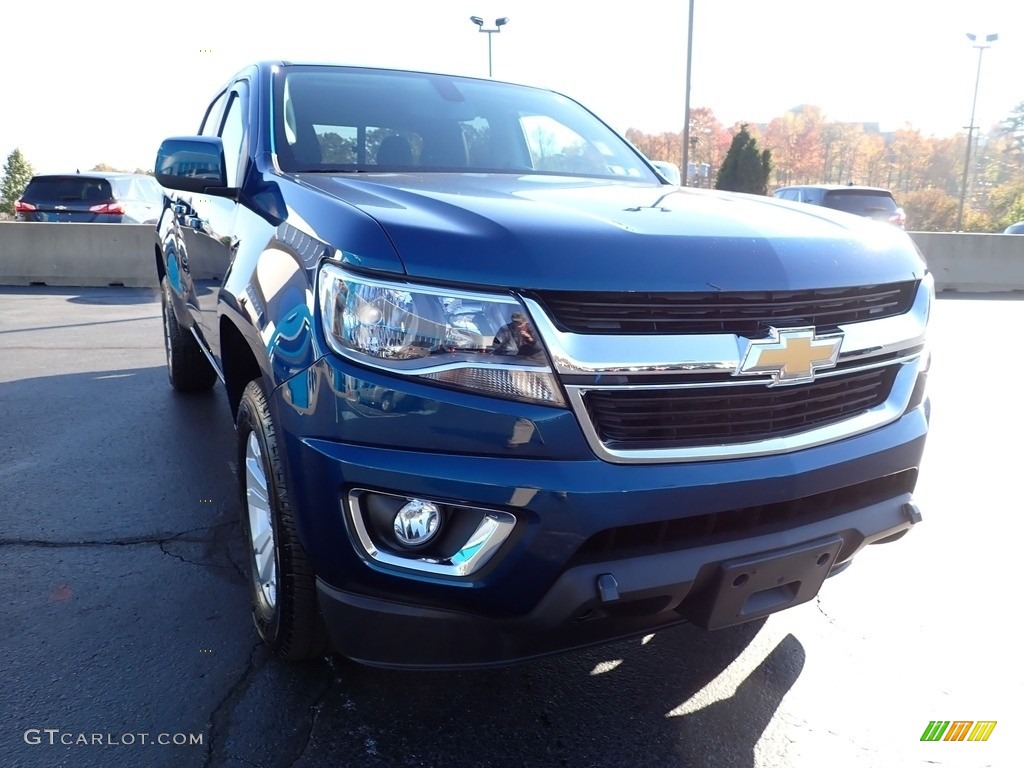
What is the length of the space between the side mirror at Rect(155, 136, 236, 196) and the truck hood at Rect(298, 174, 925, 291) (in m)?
0.63

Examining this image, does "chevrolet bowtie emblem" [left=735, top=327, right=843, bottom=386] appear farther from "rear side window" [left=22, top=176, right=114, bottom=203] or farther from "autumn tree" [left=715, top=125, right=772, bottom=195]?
"autumn tree" [left=715, top=125, right=772, bottom=195]

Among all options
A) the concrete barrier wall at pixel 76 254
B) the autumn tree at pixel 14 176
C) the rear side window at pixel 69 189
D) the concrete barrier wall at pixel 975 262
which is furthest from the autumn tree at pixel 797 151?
the concrete barrier wall at pixel 76 254

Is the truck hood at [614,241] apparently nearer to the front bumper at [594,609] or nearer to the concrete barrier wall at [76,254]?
the front bumper at [594,609]

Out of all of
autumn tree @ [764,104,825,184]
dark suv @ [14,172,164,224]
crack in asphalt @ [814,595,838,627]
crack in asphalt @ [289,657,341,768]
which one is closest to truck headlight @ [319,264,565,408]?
crack in asphalt @ [289,657,341,768]

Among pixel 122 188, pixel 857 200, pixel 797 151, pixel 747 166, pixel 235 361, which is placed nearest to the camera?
pixel 235 361

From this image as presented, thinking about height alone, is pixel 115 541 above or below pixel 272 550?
below

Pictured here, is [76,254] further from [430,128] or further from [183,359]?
[430,128]

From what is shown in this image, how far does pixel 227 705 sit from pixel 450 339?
1.29 metres

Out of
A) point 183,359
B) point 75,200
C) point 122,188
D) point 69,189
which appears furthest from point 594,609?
point 122,188

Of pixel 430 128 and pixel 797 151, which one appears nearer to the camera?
pixel 430 128

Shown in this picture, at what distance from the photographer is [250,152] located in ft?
9.75

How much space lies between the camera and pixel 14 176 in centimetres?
4334

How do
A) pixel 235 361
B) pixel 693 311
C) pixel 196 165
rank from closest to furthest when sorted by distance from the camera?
pixel 693 311
pixel 235 361
pixel 196 165

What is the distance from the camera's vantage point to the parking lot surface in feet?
7.19
